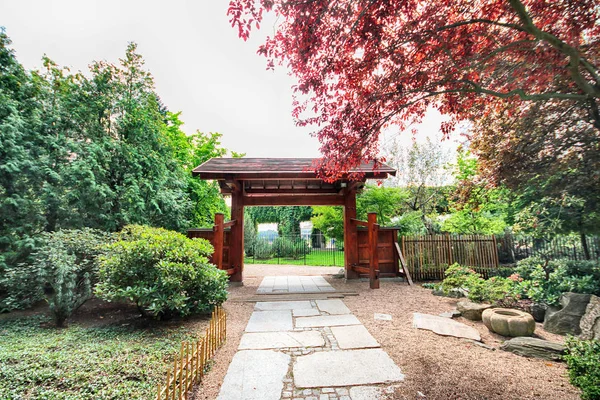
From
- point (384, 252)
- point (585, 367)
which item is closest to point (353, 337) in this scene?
point (585, 367)

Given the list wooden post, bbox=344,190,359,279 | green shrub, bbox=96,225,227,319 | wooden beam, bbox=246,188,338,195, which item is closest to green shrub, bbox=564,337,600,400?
green shrub, bbox=96,225,227,319

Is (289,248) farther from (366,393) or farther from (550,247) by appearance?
(366,393)

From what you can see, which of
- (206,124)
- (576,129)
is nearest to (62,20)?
(576,129)

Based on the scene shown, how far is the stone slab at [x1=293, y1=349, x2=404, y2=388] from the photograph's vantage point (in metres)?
2.43

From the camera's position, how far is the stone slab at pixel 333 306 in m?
4.87

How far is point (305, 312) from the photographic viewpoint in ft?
16.0

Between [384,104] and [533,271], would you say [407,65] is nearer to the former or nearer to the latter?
[384,104]

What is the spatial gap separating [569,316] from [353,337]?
3506 millimetres

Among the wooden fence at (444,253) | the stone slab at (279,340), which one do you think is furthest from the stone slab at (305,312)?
the wooden fence at (444,253)

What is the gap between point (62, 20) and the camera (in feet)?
15.0

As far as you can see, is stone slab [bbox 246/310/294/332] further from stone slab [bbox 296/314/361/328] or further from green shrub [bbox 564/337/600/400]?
green shrub [bbox 564/337/600/400]

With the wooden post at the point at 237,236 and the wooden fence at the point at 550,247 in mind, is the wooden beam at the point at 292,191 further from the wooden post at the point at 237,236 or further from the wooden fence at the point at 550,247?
the wooden fence at the point at 550,247

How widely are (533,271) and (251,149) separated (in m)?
20.0

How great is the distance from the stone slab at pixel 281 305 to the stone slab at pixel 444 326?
2.03m
